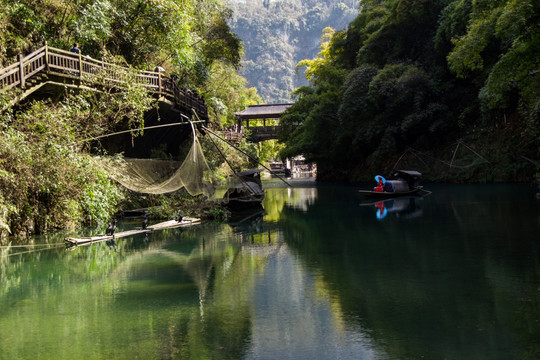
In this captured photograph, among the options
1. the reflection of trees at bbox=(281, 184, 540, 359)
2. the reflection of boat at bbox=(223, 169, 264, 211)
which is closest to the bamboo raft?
the reflection of boat at bbox=(223, 169, 264, 211)

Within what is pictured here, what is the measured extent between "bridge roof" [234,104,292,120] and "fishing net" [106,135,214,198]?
96.6ft

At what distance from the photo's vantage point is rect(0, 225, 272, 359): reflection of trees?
201 inches

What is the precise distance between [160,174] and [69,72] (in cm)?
409

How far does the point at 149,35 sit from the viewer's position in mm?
19188

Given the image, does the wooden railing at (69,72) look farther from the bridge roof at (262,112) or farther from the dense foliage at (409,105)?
the bridge roof at (262,112)

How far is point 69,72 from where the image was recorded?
13.2 m

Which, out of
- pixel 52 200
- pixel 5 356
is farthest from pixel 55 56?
pixel 5 356

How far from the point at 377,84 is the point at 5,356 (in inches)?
1076

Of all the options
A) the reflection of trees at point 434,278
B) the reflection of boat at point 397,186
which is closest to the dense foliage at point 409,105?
the reflection of boat at point 397,186

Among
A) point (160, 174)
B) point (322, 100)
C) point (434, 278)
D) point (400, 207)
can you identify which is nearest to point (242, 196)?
point (160, 174)

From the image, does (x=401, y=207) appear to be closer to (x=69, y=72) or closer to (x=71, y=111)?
(x=71, y=111)

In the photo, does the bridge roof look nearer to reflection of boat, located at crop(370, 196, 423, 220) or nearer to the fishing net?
reflection of boat, located at crop(370, 196, 423, 220)

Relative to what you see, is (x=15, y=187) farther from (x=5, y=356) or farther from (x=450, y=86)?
(x=450, y=86)

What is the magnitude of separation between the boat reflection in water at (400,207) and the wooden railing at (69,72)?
8.46 meters
